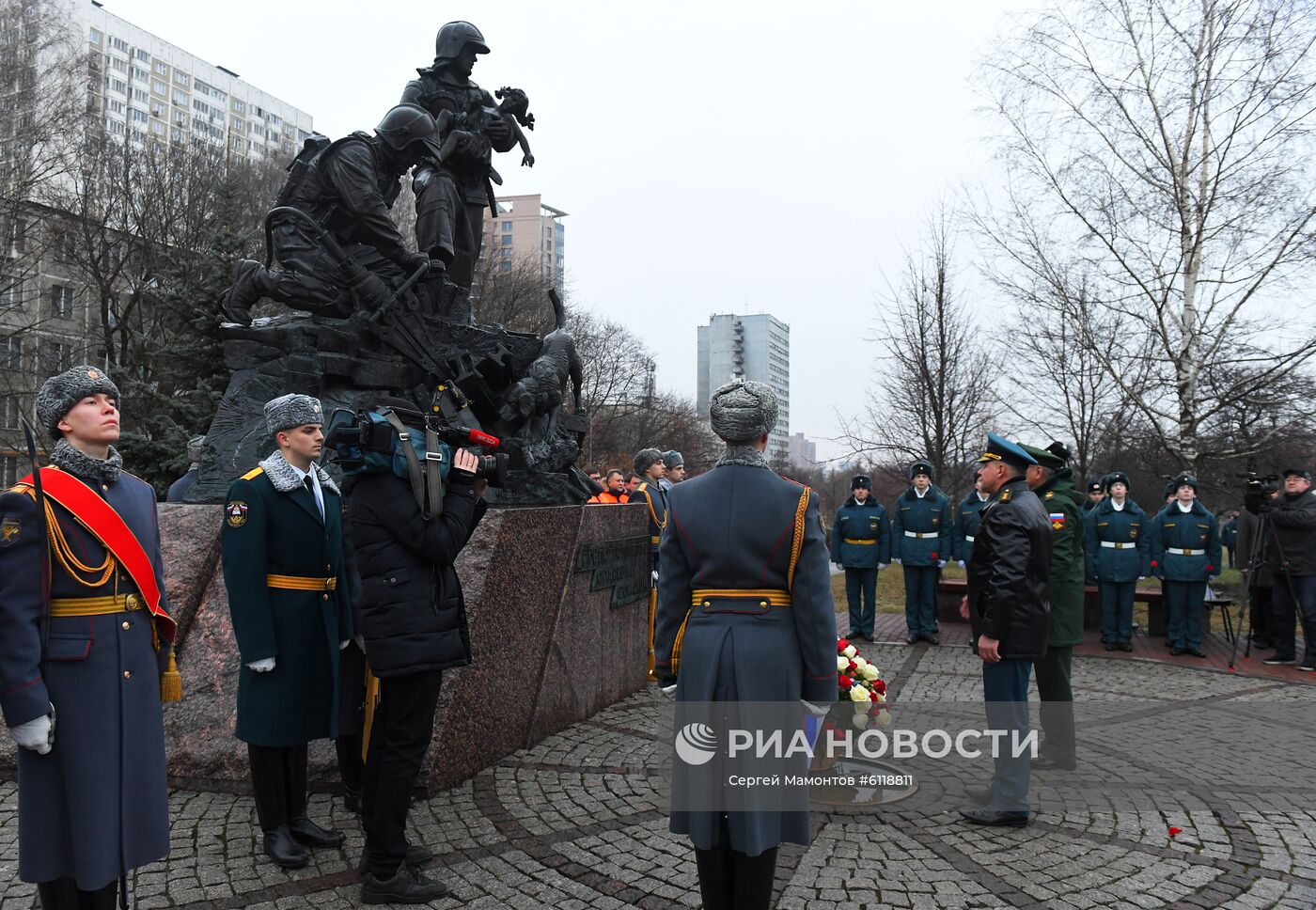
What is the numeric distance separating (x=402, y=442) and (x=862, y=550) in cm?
813

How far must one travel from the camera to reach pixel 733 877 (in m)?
3.00

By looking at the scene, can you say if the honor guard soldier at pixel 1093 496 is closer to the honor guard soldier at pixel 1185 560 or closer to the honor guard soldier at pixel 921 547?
the honor guard soldier at pixel 1185 560

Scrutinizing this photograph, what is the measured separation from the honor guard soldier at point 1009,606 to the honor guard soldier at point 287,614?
10.5ft

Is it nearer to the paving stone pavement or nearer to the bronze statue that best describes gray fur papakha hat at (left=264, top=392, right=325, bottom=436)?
the paving stone pavement

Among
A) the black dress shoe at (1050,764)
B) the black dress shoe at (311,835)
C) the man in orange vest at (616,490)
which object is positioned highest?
the man in orange vest at (616,490)

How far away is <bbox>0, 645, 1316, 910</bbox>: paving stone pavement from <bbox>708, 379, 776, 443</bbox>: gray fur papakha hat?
1965mm

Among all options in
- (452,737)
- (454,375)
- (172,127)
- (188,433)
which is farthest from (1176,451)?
(172,127)

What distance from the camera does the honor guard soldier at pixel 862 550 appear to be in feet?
34.7

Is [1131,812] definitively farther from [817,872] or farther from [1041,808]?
[817,872]

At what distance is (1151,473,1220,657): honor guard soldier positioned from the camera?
385 inches

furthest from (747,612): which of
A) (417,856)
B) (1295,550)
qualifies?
(1295,550)

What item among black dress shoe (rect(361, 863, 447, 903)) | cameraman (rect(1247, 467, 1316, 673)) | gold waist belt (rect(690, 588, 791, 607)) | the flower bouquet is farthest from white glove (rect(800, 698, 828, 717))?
cameraman (rect(1247, 467, 1316, 673))

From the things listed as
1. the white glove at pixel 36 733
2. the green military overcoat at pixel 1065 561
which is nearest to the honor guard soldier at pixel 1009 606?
the green military overcoat at pixel 1065 561

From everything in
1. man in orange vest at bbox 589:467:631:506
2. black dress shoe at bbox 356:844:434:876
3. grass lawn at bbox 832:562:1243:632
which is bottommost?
grass lawn at bbox 832:562:1243:632
